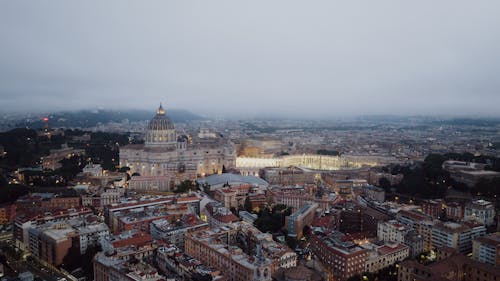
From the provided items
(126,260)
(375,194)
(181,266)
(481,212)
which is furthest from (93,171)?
(481,212)

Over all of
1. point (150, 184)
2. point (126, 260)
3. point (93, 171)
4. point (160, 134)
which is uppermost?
point (160, 134)

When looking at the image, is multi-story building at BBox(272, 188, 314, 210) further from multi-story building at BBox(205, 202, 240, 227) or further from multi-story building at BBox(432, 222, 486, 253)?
multi-story building at BBox(432, 222, 486, 253)

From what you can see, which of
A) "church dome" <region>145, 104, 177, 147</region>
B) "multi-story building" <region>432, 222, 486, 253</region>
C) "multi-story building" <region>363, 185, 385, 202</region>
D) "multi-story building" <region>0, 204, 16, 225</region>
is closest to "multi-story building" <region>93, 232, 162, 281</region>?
"multi-story building" <region>0, 204, 16, 225</region>

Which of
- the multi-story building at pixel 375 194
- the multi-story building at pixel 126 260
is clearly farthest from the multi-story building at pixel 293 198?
the multi-story building at pixel 126 260

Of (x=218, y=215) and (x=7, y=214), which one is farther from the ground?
(x=218, y=215)

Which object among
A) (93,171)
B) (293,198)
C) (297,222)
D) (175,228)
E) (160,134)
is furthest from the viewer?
(160,134)

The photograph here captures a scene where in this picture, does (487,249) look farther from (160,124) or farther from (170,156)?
(160,124)

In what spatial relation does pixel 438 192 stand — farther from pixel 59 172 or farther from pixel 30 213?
pixel 59 172
